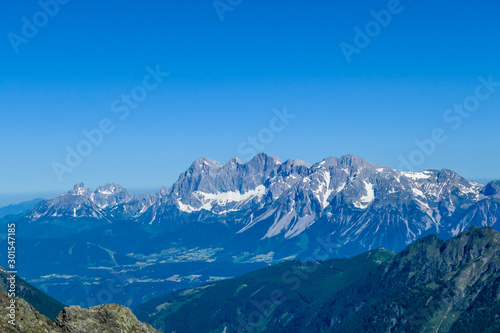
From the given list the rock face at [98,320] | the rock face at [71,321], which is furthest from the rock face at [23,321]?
the rock face at [98,320]

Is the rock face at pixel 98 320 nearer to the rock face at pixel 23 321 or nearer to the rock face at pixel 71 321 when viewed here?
the rock face at pixel 71 321

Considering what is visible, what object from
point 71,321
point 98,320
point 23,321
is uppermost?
point 23,321

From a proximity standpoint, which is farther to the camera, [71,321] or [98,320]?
[98,320]

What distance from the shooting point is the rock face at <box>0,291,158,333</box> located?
11856 cm

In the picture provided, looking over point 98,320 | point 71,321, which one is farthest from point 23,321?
point 98,320

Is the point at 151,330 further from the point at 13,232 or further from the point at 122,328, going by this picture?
the point at 13,232

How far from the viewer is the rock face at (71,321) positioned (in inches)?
4668

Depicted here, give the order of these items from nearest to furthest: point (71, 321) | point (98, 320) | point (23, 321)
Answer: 1. point (23, 321)
2. point (71, 321)
3. point (98, 320)

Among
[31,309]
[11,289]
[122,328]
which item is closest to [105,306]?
[122,328]

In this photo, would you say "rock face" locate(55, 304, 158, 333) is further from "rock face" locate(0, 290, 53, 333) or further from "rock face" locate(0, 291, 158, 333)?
"rock face" locate(0, 290, 53, 333)

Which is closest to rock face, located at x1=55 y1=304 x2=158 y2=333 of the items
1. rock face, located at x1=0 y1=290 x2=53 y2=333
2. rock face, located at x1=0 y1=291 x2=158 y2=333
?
rock face, located at x1=0 y1=291 x2=158 y2=333

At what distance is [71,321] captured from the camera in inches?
4761

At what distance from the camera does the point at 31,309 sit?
126125 mm

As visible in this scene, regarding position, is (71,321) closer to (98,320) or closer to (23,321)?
(98,320)
